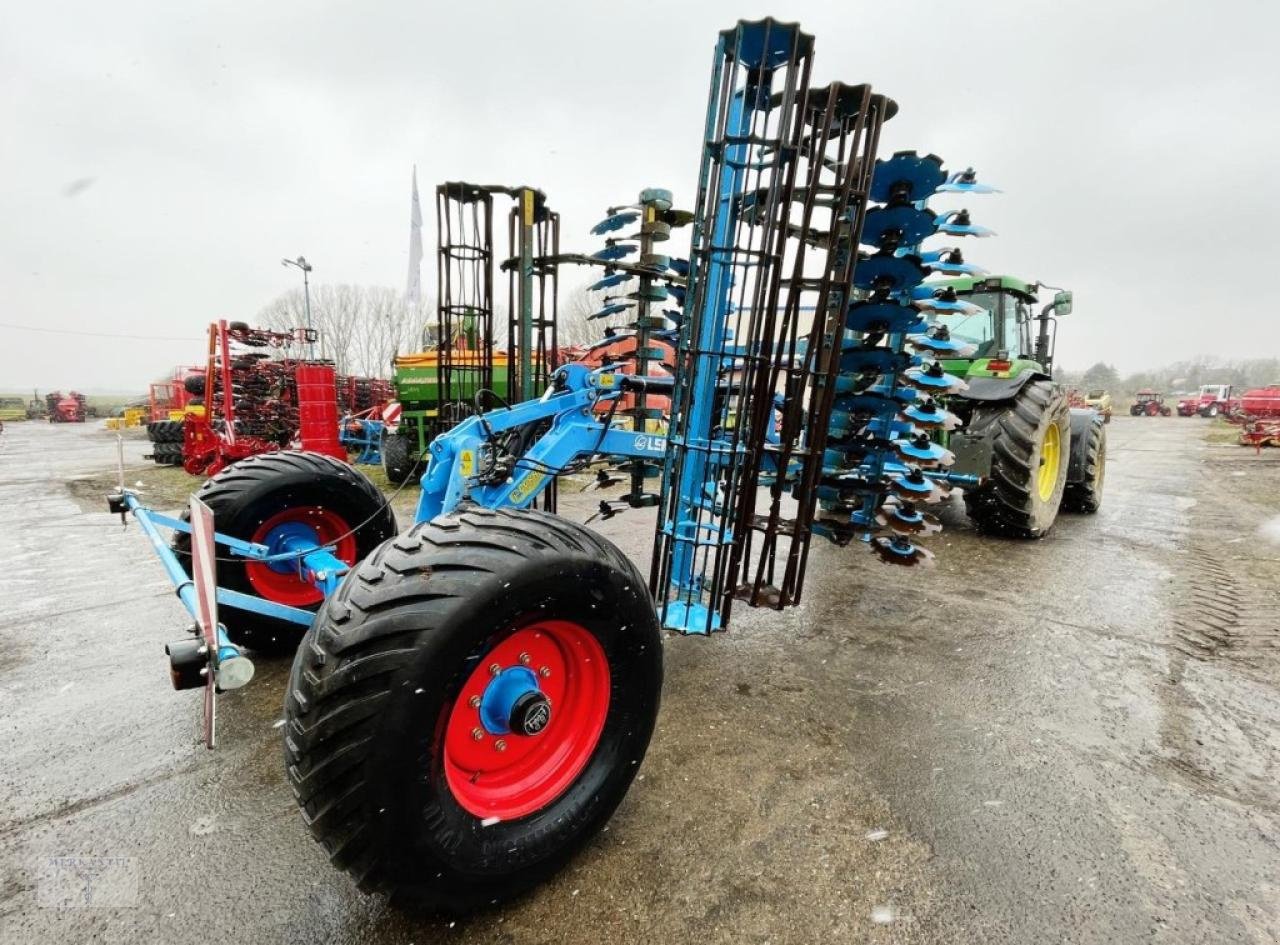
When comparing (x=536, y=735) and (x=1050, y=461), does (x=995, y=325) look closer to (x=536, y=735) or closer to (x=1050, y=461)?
(x=1050, y=461)

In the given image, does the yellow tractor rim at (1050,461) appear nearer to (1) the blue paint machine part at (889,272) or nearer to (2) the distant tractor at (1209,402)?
(1) the blue paint machine part at (889,272)

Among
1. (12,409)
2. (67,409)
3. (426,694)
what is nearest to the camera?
(426,694)

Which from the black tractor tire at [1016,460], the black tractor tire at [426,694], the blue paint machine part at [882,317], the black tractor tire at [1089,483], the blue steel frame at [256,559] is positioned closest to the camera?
the black tractor tire at [426,694]

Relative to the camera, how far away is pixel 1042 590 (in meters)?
4.56

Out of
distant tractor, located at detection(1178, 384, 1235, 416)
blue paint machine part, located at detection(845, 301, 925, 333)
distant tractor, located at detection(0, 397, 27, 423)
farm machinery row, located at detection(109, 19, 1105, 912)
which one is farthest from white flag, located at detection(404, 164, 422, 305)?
distant tractor, located at detection(1178, 384, 1235, 416)

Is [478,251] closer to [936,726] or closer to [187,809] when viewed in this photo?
[187,809]

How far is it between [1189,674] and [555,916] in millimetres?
3339

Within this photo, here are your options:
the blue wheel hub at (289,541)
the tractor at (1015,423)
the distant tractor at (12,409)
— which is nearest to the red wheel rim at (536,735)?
the blue wheel hub at (289,541)

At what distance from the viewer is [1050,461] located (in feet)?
21.8

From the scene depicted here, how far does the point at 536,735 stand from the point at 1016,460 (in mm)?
4971

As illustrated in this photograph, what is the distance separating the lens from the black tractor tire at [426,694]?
1.47m

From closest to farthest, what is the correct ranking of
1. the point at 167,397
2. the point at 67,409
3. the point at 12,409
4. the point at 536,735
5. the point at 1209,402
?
the point at 536,735, the point at 167,397, the point at 67,409, the point at 12,409, the point at 1209,402

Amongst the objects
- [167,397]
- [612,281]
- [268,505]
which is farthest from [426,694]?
[167,397]

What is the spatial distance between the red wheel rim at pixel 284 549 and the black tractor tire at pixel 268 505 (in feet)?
0.03
